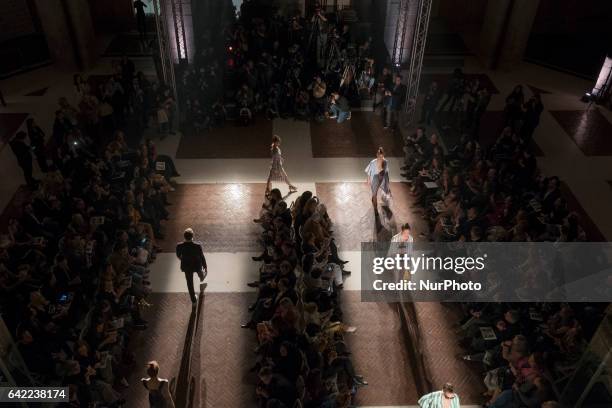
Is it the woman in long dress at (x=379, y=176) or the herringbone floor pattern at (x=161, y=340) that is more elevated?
the woman in long dress at (x=379, y=176)

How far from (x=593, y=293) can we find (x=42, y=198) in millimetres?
10311

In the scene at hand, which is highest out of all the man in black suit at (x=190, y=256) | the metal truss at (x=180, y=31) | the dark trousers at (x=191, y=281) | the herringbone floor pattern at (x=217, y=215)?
the metal truss at (x=180, y=31)

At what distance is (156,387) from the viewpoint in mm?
7508

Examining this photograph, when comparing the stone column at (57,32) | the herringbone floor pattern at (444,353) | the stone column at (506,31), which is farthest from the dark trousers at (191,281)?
the stone column at (506,31)

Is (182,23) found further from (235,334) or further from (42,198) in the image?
(235,334)

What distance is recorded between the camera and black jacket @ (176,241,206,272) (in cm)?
965

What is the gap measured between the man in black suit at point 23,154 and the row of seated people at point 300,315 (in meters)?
6.09

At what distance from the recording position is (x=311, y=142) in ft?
50.6

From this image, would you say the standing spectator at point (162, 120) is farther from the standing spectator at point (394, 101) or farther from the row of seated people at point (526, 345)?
the row of seated people at point (526, 345)

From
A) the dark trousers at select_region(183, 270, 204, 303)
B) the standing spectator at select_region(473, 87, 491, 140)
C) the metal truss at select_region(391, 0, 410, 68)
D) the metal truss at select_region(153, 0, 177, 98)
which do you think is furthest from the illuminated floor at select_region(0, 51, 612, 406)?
the metal truss at select_region(391, 0, 410, 68)

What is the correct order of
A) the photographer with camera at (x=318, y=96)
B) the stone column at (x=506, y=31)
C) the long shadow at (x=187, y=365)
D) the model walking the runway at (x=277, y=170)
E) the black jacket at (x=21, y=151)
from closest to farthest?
the long shadow at (x=187, y=365) < the model walking the runway at (x=277, y=170) < the black jacket at (x=21, y=151) < the photographer with camera at (x=318, y=96) < the stone column at (x=506, y=31)

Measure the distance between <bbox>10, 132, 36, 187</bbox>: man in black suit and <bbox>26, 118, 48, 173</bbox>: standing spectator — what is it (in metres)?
0.19

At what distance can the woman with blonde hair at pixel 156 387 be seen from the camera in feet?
24.3

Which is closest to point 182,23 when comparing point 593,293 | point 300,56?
point 300,56
